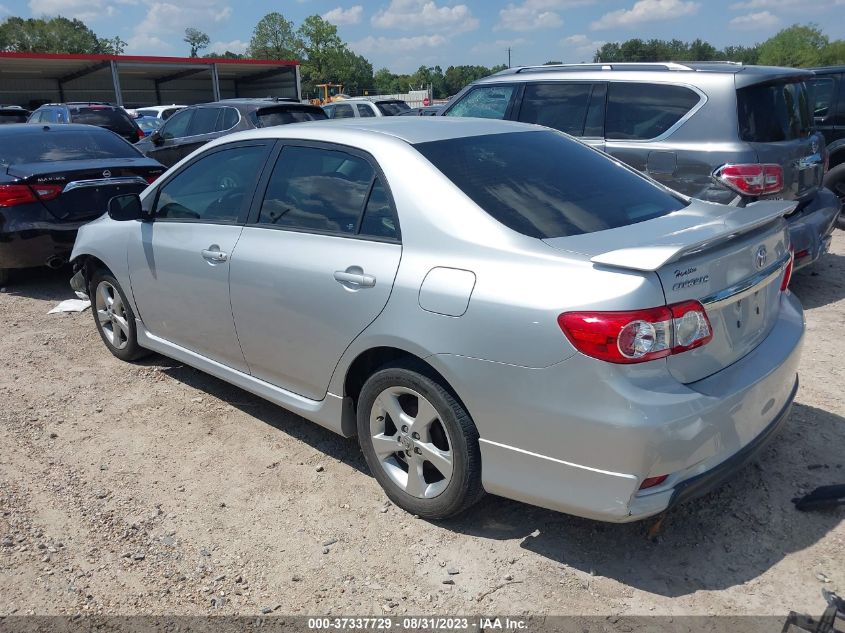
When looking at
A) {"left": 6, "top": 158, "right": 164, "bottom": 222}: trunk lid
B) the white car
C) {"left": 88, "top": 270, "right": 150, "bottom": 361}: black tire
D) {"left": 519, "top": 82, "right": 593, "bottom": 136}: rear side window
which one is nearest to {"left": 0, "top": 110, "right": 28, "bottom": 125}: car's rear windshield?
the white car

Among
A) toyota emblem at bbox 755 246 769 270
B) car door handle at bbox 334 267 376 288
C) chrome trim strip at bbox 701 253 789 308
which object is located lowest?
car door handle at bbox 334 267 376 288

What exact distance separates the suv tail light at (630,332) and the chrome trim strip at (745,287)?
16cm

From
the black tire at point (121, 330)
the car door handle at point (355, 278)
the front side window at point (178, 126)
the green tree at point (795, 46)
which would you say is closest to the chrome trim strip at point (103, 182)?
the black tire at point (121, 330)

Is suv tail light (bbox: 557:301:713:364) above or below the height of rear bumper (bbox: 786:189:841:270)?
above

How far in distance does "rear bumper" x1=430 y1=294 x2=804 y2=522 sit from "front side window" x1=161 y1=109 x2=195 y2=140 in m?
10.9

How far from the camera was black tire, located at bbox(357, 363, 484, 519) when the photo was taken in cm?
286

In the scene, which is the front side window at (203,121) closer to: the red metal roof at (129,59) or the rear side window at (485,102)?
the rear side window at (485,102)

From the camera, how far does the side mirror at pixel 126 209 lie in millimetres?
4441

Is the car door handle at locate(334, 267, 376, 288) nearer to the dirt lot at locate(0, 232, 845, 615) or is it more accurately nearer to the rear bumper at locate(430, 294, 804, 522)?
the rear bumper at locate(430, 294, 804, 522)

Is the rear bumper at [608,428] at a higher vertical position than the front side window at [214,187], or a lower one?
lower

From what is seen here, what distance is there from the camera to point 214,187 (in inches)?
167

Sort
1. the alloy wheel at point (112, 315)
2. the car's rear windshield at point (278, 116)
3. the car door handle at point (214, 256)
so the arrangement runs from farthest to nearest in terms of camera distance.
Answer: the car's rear windshield at point (278, 116)
the alloy wheel at point (112, 315)
the car door handle at point (214, 256)

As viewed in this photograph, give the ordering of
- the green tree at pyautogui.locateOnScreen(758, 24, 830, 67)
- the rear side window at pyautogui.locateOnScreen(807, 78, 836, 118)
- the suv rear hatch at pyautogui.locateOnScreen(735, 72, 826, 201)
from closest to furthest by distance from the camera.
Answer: the suv rear hatch at pyautogui.locateOnScreen(735, 72, 826, 201) < the rear side window at pyautogui.locateOnScreen(807, 78, 836, 118) < the green tree at pyautogui.locateOnScreen(758, 24, 830, 67)

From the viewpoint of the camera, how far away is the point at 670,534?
302 cm
